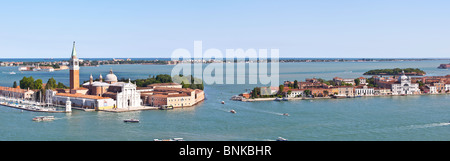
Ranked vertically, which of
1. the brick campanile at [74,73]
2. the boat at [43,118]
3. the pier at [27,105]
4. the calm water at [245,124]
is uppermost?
the brick campanile at [74,73]

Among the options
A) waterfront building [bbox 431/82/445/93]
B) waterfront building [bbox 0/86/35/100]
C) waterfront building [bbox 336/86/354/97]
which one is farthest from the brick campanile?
waterfront building [bbox 431/82/445/93]

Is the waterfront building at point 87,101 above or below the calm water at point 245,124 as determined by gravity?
above

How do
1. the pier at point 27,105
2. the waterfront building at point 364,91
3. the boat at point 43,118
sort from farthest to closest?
the waterfront building at point 364,91
the pier at point 27,105
the boat at point 43,118

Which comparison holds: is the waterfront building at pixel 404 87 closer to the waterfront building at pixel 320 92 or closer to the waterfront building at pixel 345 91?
the waterfront building at pixel 345 91

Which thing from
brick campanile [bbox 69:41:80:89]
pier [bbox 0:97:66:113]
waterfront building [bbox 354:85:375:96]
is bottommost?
pier [bbox 0:97:66:113]

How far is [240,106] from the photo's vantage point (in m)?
13.2

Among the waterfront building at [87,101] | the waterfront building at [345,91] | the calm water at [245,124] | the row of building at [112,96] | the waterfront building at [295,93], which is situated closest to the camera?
the calm water at [245,124]

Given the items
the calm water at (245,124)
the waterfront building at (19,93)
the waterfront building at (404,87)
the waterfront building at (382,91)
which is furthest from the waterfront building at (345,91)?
the waterfront building at (19,93)

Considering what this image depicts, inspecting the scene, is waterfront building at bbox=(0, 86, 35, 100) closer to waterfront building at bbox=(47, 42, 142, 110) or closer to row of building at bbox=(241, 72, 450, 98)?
waterfront building at bbox=(47, 42, 142, 110)

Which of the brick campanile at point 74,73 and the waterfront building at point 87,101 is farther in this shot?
the brick campanile at point 74,73

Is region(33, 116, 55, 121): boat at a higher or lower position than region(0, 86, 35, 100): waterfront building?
lower

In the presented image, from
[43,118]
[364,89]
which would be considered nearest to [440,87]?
[364,89]
